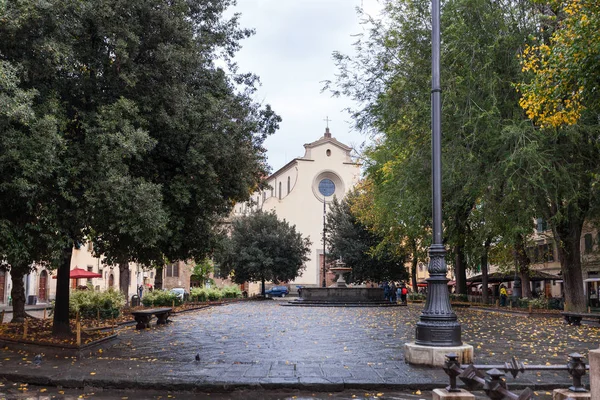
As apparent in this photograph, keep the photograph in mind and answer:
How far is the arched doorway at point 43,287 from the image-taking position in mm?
41312

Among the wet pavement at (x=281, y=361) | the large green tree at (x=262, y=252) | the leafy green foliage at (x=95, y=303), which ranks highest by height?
the large green tree at (x=262, y=252)

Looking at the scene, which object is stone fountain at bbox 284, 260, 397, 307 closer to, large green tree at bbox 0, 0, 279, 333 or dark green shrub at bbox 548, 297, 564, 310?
dark green shrub at bbox 548, 297, 564, 310

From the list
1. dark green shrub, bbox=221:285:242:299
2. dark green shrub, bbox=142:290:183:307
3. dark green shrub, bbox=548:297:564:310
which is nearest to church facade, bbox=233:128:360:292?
dark green shrub, bbox=221:285:242:299

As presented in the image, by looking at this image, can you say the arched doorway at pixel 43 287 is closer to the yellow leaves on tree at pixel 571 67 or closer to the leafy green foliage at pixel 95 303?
the leafy green foliage at pixel 95 303

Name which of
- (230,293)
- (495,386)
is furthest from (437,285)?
(230,293)

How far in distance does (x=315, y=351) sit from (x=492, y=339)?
488 cm

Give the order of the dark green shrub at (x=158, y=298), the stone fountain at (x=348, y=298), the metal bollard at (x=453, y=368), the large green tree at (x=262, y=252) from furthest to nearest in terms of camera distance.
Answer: the large green tree at (x=262, y=252)
the stone fountain at (x=348, y=298)
the dark green shrub at (x=158, y=298)
the metal bollard at (x=453, y=368)

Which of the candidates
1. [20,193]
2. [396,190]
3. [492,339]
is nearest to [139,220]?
[20,193]

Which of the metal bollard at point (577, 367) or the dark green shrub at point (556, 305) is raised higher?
the metal bollard at point (577, 367)

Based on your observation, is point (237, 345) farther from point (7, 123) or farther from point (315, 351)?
point (7, 123)

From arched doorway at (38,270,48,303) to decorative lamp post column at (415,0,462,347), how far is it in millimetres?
38012

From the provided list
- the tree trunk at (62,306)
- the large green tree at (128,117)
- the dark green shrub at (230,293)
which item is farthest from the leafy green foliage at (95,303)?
the dark green shrub at (230,293)

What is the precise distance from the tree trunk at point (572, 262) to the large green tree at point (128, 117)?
12.9 m

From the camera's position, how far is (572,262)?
66.8 ft
